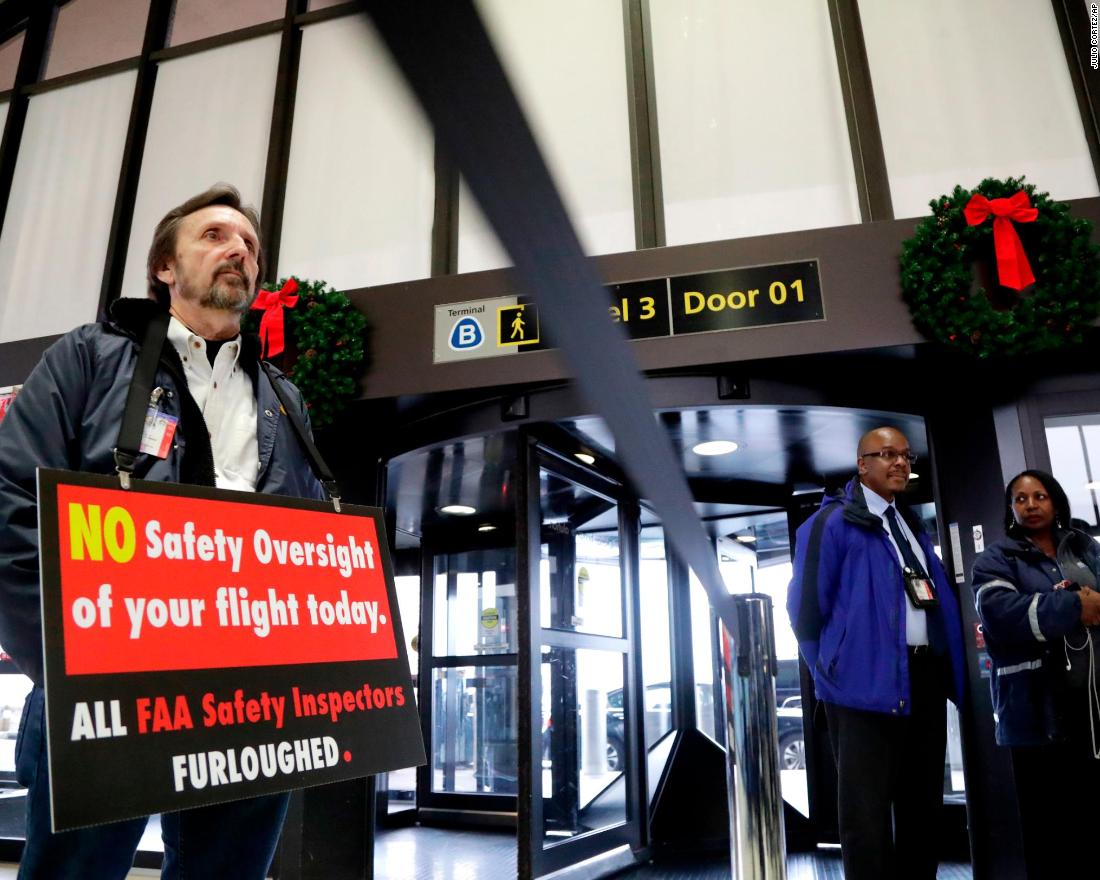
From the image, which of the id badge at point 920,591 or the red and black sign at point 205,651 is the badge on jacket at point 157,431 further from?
the id badge at point 920,591

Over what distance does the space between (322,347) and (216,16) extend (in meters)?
2.75

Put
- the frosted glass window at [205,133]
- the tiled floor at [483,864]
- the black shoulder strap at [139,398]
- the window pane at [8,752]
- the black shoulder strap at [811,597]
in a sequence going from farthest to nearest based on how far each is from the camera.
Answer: the frosted glass window at [205,133]
the window pane at [8,752]
the tiled floor at [483,864]
the black shoulder strap at [811,597]
the black shoulder strap at [139,398]

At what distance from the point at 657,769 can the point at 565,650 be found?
110cm

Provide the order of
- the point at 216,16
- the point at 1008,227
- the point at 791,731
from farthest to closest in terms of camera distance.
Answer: the point at 791,731, the point at 216,16, the point at 1008,227

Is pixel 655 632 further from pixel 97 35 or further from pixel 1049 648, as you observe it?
pixel 97 35

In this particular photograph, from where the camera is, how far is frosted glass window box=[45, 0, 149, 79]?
498 centimetres

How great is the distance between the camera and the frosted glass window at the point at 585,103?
369 centimetres

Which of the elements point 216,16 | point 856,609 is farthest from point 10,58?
point 856,609

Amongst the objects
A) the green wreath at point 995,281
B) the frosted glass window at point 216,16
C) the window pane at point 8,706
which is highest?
the frosted glass window at point 216,16

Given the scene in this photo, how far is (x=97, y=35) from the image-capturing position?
16.6 ft

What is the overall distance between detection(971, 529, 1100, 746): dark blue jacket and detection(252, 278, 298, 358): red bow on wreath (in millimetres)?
2680

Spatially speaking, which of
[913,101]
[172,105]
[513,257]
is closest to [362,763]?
[513,257]

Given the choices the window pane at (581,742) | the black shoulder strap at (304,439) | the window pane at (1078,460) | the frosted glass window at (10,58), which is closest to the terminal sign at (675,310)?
the window pane at (1078,460)

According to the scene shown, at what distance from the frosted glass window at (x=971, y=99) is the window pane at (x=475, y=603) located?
3.18m
